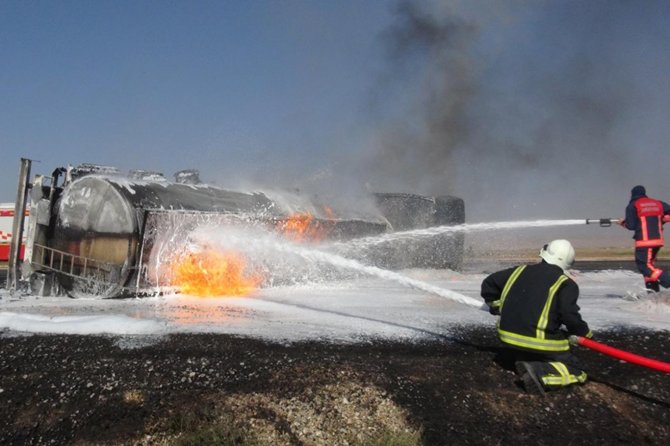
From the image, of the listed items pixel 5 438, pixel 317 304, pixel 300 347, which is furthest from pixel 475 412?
pixel 317 304

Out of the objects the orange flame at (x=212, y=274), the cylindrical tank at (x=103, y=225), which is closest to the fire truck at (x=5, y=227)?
the cylindrical tank at (x=103, y=225)

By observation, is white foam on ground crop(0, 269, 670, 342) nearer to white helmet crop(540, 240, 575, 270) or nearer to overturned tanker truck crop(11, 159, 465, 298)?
overturned tanker truck crop(11, 159, 465, 298)

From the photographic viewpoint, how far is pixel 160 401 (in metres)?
3.68

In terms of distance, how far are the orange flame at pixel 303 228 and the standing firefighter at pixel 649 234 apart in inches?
212

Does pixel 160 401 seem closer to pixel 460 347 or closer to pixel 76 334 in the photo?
pixel 76 334

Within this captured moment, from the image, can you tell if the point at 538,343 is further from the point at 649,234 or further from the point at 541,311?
the point at 649,234

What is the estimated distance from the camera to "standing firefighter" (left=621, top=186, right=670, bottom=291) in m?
7.27

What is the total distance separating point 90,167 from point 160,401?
509cm

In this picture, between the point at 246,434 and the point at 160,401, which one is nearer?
the point at 246,434

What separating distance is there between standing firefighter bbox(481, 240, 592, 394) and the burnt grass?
0.52 feet

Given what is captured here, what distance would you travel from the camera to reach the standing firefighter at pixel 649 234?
7.27m

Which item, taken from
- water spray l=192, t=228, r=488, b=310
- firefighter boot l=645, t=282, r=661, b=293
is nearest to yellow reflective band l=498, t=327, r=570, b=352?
water spray l=192, t=228, r=488, b=310

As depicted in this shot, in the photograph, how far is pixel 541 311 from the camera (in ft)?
12.6

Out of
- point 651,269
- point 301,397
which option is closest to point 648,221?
point 651,269
